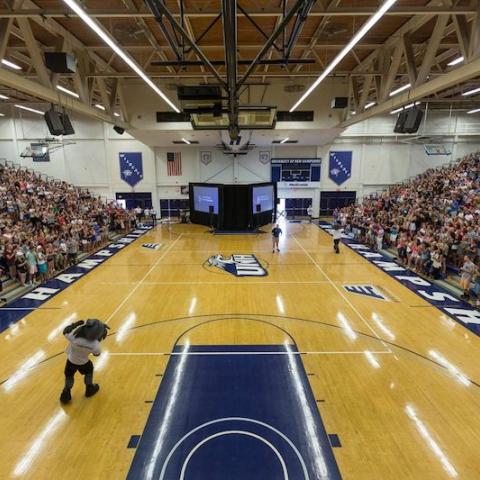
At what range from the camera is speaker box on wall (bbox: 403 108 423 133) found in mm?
9211

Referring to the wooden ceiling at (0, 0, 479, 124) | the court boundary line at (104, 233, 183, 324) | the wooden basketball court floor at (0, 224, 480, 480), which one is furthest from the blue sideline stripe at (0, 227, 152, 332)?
the wooden ceiling at (0, 0, 479, 124)

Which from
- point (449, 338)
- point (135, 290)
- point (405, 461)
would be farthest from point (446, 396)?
point (135, 290)

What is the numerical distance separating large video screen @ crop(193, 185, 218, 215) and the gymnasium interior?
0.20 metres

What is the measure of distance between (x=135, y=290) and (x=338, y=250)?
9.18 m

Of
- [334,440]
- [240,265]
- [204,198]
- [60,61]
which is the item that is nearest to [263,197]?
[204,198]

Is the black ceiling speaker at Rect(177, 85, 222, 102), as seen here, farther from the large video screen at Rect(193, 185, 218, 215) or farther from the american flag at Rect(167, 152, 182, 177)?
the american flag at Rect(167, 152, 182, 177)

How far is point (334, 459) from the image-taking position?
13.7 ft

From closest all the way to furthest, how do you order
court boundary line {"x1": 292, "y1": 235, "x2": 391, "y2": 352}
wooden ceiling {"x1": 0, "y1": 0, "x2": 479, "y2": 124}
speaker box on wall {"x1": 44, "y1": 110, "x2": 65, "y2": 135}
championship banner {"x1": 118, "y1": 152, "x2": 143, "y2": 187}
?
wooden ceiling {"x1": 0, "y1": 0, "x2": 479, "y2": 124}
court boundary line {"x1": 292, "y1": 235, "x2": 391, "y2": 352}
speaker box on wall {"x1": 44, "y1": 110, "x2": 65, "y2": 135}
championship banner {"x1": 118, "y1": 152, "x2": 143, "y2": 187}

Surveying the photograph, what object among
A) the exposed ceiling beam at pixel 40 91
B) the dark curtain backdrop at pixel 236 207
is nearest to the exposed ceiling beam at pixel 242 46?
the exposed ceiling beam at pixel 40 91

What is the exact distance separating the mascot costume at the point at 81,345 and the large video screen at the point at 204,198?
15193 mm

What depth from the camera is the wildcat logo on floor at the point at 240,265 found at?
11867 mm

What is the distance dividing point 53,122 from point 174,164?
16.8m

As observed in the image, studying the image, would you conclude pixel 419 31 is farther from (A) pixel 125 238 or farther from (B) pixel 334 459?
(A) pixel 125 238

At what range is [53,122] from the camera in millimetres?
8938
